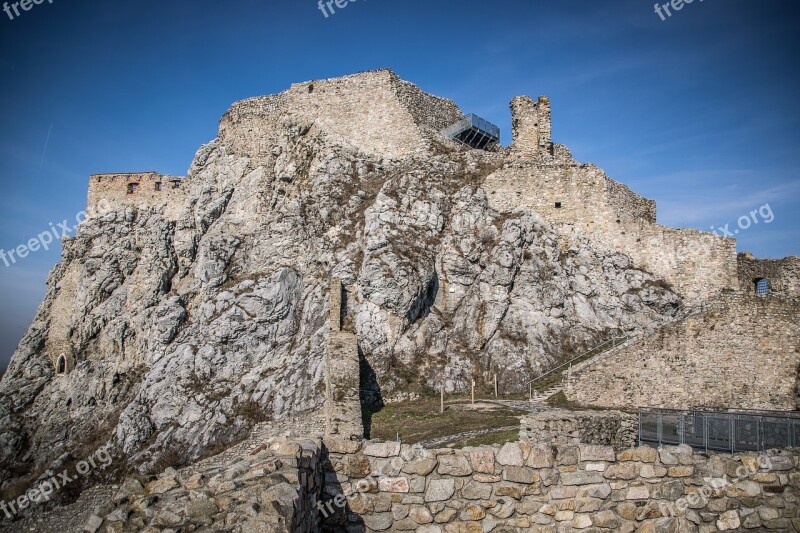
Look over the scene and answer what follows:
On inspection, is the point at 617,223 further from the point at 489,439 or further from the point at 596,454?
the point at 596,454

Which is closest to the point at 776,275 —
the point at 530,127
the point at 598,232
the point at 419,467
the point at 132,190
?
the point at 598,232

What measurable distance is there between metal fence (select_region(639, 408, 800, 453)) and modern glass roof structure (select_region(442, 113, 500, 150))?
2222 cm

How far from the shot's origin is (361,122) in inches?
1321

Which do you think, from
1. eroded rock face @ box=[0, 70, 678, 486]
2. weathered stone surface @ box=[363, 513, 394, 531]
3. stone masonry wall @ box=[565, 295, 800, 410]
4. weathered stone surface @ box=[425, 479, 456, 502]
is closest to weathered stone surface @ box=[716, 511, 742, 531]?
weathered stone surface @ box=[425, 479, 456, 502]

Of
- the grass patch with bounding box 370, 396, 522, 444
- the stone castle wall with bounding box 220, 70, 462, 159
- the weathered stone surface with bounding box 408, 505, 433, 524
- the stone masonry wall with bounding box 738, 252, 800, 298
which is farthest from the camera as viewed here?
the stone castle wall with bounding box 220, 70, 462, 159

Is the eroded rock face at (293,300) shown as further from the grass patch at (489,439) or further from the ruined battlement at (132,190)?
the grass patch at (489,439)

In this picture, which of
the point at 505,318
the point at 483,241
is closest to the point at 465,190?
the point at 483,241

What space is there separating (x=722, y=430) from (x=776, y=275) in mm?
17919

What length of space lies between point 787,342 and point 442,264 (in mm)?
13319

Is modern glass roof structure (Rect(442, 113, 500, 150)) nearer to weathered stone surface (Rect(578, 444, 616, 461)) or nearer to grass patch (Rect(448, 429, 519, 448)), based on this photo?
grass patch (Rect(448, 429, 519, 448))

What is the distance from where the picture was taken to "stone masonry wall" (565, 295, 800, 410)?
70.2 feet

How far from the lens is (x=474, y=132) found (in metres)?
34.8

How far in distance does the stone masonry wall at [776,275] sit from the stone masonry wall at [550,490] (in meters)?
23.8

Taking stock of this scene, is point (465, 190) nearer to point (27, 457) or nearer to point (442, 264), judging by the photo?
point (442, 264)
